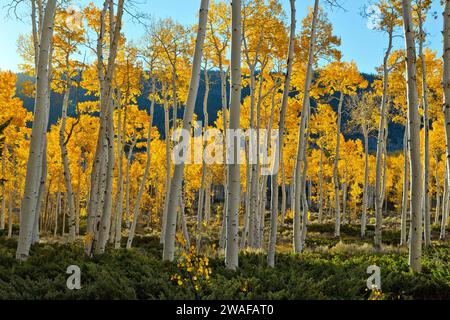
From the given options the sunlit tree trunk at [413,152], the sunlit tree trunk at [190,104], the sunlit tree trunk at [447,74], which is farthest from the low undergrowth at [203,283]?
the sunlit tree trunk at [447,74]

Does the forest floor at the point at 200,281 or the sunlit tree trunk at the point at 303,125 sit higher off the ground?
the sunlit tree trunk at the point at 303,125

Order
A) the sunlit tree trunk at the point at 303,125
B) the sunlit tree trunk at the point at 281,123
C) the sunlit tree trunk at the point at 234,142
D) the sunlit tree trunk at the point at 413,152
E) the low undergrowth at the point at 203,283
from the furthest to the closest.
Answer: the sunlit tree trunk at the point at 303,125 → the sunlit tree trunk at the point at 281,123 → the sunlit tree trunk at the point at 413,152 → the sunlit tree trunk at the point at 234,142 → the low undergrowth at the point at 203,283

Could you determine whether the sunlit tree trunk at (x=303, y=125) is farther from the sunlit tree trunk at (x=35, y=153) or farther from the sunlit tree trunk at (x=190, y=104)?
the sunlit tree trunk at (x=35, y=153)

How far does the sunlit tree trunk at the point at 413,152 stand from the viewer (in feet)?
18.9

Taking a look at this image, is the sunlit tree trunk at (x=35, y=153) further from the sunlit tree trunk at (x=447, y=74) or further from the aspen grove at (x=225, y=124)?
the sunlit tree trunk at (x=447, y=74)

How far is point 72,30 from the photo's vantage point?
1029cm

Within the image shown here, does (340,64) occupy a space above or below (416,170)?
above

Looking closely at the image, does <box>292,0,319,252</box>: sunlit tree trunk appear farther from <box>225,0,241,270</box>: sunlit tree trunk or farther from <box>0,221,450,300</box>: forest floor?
<box>225,0,241,270</box>: sunlit tree trunk

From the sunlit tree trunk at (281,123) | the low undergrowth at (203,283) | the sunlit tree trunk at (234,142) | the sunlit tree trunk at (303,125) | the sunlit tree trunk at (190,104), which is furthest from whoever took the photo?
the sunlit tree trunk at (303,125)

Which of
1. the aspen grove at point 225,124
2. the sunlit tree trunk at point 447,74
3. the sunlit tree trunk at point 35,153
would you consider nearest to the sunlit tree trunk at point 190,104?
the aspen grove at point 225,124

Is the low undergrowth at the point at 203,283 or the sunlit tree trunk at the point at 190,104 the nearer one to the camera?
the low undergrowth at the point at 203,283
